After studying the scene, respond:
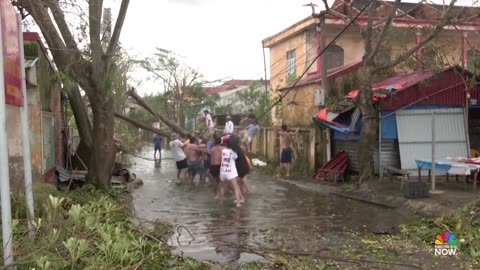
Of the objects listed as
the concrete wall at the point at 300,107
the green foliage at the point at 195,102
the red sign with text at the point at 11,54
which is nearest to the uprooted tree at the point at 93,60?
the red sign with text at the point at 11,54

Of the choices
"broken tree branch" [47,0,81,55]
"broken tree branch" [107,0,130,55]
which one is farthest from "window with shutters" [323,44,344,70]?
"broken tree branch" [47,0,81,55]

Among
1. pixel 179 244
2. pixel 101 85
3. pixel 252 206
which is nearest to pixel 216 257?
pixel 179 244

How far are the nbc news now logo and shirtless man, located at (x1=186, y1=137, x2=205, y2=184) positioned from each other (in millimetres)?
9444

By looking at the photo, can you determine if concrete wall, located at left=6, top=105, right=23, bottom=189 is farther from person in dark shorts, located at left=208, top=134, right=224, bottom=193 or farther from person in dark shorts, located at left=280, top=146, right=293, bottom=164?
person in dark shorts, located at left=280, top=146, right=293, bottom=164

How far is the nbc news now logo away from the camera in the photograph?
7.56m

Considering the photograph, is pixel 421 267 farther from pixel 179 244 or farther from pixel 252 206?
pixel 252 206

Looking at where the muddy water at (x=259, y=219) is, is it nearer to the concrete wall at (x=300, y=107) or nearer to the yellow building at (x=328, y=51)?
the yellow building at (x=328, y=51)

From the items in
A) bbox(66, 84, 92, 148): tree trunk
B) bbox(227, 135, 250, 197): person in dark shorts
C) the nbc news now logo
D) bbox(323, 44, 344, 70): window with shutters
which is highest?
bbox(323, 44, 344, 70): window with shutters

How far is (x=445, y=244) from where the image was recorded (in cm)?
796

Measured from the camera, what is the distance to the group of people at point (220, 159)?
1222 cm

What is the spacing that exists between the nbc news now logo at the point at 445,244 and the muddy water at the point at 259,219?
129cm

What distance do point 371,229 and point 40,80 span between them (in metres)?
7.52

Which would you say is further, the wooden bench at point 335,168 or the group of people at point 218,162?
the wooden bench at point 335,168

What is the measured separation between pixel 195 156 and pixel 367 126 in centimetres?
555
